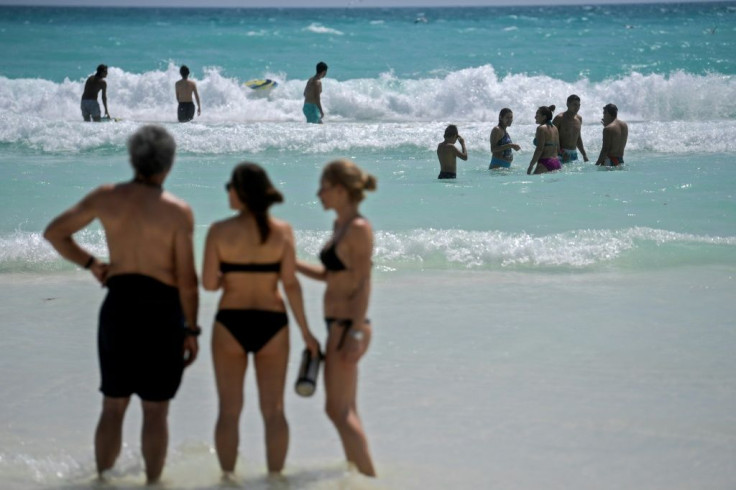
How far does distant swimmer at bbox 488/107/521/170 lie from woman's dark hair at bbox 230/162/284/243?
353 inches

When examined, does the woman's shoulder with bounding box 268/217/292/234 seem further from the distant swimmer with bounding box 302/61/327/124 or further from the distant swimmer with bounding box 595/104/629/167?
the distant swimmer with bounding box 302/61/327/124

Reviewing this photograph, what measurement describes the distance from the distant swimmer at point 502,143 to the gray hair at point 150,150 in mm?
9005

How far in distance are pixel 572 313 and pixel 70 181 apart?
7.87 meters

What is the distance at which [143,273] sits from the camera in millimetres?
4168

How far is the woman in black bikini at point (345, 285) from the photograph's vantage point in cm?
419

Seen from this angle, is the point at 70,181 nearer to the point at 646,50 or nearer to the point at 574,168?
the point at 574,168

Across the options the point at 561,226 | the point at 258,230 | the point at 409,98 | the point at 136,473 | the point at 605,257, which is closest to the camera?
the point at 258,230

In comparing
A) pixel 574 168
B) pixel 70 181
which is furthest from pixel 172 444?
pixel 574 168

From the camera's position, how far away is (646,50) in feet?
128

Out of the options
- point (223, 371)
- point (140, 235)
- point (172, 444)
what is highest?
point (140, 235)

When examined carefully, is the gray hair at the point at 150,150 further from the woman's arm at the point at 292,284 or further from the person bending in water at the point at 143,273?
the woman's arm at the point at 292,284

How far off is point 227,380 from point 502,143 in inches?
374

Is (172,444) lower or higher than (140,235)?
lower

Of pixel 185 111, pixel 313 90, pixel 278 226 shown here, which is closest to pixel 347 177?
pixel 278 226
